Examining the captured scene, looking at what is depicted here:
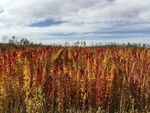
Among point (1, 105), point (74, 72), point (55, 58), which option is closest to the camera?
→ point (1, 105)

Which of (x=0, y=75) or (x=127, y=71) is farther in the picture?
(x=127, y=71)

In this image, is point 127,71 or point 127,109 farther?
point 127,71

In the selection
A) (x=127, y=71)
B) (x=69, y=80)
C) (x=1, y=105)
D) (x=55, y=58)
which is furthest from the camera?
(x=55, y=58)

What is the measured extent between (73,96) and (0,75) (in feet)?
6.27

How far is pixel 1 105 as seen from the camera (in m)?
9.01

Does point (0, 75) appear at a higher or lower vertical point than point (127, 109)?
higher

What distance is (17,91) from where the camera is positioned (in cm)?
955

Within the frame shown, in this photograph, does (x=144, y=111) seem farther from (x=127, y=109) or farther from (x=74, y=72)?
(x=74, y=72)

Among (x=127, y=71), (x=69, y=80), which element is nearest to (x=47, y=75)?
(x=69, y=80)

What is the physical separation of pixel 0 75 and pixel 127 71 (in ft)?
12.6

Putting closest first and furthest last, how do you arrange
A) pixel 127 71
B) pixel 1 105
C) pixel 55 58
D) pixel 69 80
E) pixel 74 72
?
1. pixel 1 105
2. pixel 69 80
3. pixel 74 72
4. pixel 127 71
5. pixel 55 58

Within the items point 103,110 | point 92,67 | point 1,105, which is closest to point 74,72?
point 92,67

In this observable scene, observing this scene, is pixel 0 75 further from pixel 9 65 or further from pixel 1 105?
pixel 1 105

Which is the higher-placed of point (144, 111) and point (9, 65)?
point (9, 65)
